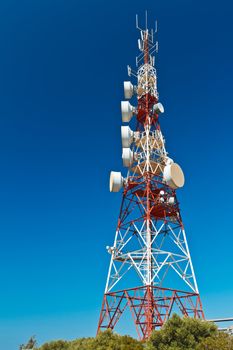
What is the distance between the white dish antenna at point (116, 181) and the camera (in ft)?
128

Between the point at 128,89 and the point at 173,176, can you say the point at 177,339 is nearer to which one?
the point at 173,176

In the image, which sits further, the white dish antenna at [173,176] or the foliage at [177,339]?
the white dish antenna at [173,176]

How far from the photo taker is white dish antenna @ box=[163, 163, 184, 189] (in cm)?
3631

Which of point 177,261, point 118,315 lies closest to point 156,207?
point 177,261

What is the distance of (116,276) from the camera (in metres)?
35.5

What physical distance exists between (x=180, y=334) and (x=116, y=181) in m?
18.4

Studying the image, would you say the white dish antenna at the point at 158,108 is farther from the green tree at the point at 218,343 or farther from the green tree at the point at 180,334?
the green tree at the point at 218,343

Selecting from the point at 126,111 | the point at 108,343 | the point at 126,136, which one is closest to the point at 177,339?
the point at 108,343

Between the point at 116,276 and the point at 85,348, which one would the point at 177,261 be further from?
the point at 85,348

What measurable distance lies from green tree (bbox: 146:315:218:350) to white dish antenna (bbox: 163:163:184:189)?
14.6m

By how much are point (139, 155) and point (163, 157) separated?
267 cm

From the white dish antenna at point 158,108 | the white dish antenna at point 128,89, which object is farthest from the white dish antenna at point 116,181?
the white dish antenna at point 128,89

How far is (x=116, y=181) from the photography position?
38969mm

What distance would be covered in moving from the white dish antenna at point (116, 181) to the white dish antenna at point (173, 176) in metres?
4.88
